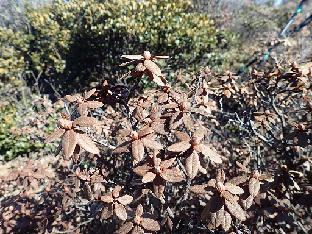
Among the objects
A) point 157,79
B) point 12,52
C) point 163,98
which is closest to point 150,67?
point 157,79

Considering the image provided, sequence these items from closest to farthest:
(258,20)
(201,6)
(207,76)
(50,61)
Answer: (207,76), (50,61), (201,6), (258,20)

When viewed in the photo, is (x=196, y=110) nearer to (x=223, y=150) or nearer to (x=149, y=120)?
(x=149, y=120)

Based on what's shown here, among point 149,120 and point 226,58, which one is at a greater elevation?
point 149,120

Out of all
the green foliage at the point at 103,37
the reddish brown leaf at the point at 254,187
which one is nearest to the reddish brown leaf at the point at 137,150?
the reddish brown leaf at the point at 254,187

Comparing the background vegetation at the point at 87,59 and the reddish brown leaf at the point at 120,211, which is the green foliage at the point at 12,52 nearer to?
the background vegetation at the point at 87,59

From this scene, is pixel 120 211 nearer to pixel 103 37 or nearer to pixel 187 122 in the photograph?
pixel 187 122

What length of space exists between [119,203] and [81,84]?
683 centimetres

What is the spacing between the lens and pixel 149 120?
2041mm

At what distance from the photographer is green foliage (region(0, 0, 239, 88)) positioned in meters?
7.27

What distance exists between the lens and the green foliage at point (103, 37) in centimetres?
727

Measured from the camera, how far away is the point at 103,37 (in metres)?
7.73

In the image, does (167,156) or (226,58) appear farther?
(226,58)

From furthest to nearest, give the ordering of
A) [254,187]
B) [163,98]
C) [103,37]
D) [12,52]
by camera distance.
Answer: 1. [12,52]
2. [103,37]
3. [163,98]
4. [254,187]

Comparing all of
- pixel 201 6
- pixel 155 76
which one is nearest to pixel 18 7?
pixel 201 6
